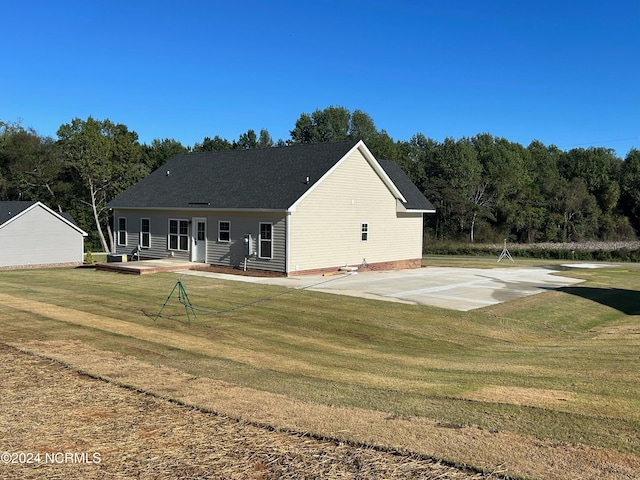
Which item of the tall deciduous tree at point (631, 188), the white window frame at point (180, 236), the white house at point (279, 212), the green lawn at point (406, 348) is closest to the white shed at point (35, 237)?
the white house at point (279, 212)

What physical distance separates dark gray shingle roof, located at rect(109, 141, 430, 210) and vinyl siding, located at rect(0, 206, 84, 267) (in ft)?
18.6

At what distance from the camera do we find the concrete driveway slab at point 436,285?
18.2 metres

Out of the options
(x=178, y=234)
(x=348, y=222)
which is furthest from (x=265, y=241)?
(x=178, y=234)

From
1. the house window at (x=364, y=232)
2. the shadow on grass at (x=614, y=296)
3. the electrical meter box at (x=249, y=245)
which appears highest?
the house window at (x=364, y=232)

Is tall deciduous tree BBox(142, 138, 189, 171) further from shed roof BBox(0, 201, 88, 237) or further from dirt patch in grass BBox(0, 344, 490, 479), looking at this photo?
dirt patch in grass BBox(0, 344, 490, 479)

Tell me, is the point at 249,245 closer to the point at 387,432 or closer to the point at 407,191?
the point at 407,191

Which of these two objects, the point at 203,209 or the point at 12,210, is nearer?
the point at 203,209

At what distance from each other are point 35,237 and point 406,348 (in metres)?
29.9

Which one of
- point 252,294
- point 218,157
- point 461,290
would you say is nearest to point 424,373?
point 252,294

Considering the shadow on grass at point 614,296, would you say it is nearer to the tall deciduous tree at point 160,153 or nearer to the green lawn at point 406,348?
the green lawn at point 406,348

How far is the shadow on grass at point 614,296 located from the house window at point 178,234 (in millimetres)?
17743

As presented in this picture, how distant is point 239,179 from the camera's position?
93.6 feet

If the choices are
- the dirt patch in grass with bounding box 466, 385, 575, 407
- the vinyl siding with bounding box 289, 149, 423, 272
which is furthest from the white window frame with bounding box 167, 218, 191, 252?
the dirt patch in grass with bounding box 466, 385, 575, 407

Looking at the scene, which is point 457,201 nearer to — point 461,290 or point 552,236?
point 552,236
